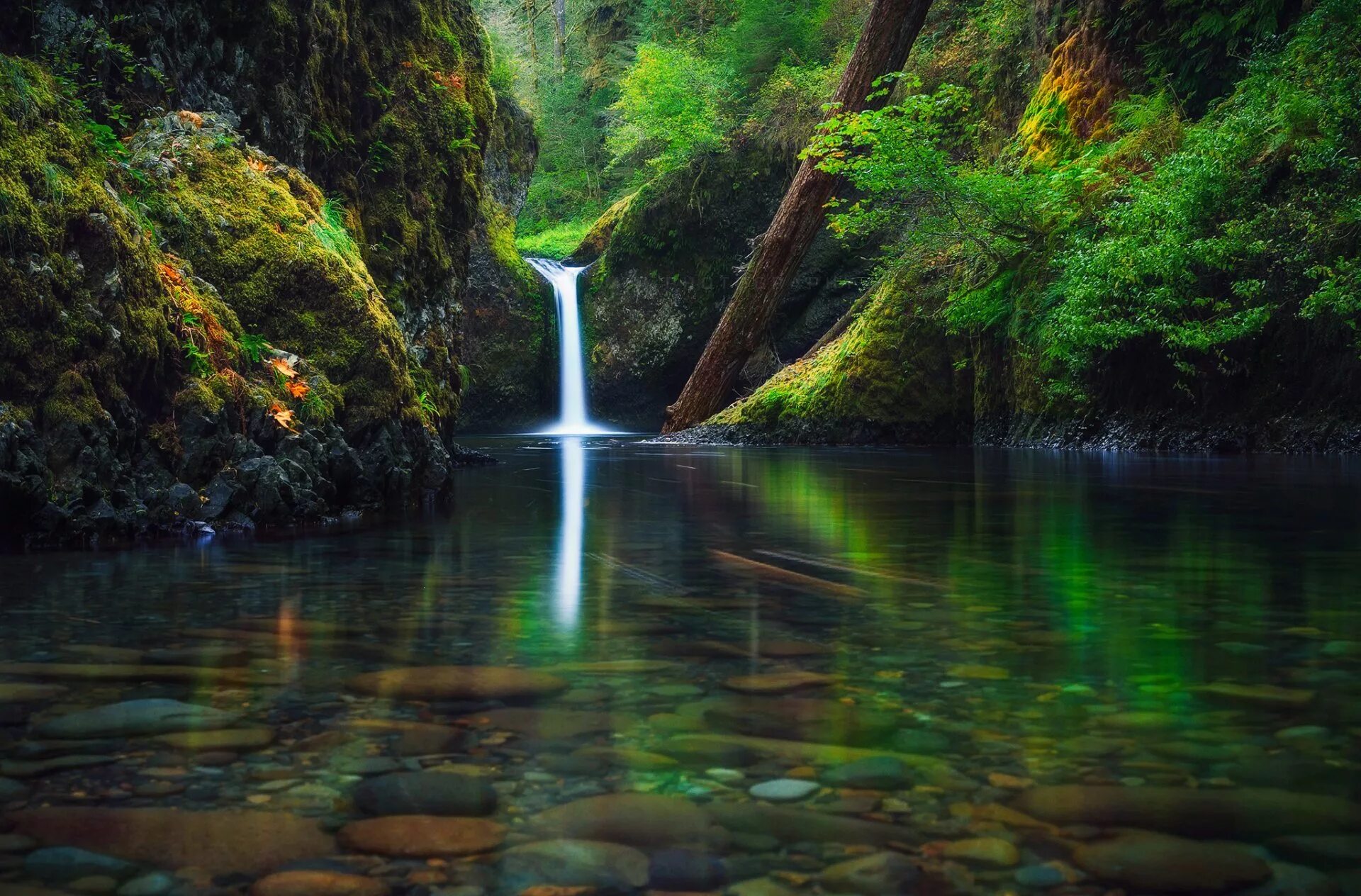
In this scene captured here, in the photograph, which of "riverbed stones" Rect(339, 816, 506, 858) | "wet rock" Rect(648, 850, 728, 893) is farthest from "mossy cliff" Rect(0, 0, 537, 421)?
"wet rock" Rect(648, 850, 728, 893)

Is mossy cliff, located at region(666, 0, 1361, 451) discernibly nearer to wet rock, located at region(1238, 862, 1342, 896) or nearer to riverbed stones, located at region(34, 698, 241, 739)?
wet rock, located at region(1238, 862, 1342, 896)

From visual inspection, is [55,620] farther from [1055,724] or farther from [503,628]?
[1055,724]

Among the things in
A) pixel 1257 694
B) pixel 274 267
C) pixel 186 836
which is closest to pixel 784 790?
pixel 186 836

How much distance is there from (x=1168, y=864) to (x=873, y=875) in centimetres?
34

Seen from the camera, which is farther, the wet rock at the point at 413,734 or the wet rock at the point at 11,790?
the wet rock at the point at 413,734

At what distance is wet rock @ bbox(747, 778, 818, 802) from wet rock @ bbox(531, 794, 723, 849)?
0.10 metres

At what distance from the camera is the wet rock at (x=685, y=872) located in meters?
1.19

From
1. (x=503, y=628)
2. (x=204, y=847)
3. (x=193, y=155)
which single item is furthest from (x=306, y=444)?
(x=204, y=847)

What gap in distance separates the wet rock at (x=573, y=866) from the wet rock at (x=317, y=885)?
0.14 meters

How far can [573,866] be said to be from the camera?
124 centimetres

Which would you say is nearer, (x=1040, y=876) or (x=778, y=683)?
(x=1040, y=876)

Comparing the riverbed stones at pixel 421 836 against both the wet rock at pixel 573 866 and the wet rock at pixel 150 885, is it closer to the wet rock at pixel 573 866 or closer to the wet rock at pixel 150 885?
the wet rock at pixel 573 866

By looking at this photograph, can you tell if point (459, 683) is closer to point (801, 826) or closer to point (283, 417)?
point (801, 826)

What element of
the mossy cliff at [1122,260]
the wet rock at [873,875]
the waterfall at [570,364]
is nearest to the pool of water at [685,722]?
the wet rock at [873,875]
